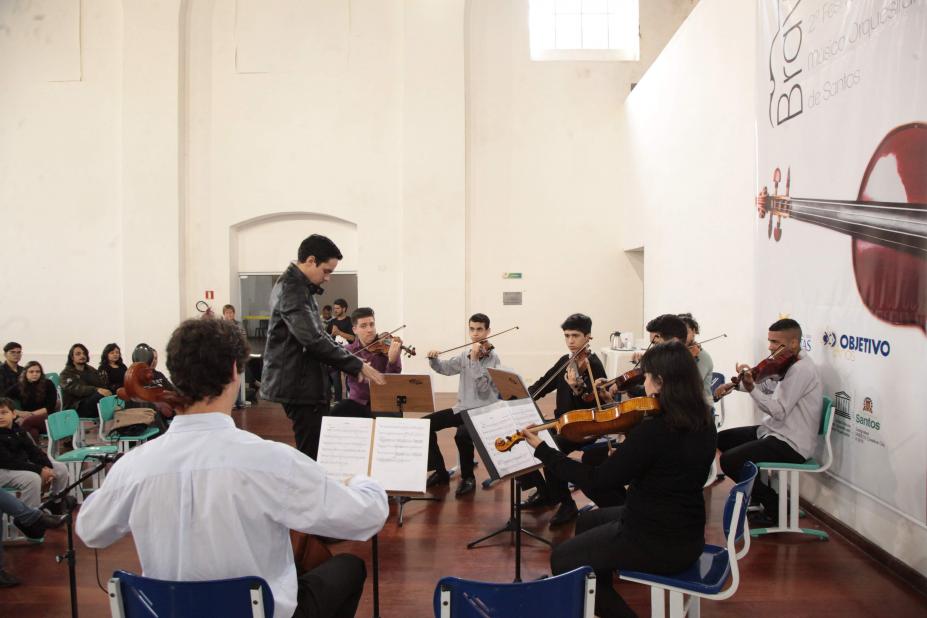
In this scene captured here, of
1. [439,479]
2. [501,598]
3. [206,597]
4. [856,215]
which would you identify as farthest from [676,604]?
[439,479]

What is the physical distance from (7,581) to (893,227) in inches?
190

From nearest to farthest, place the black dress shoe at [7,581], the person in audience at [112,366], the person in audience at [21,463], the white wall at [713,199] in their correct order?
the black dress shoe at [7,581], the person in audience at [21,463], the white wall at [713,199], the person in audience at [112,366]

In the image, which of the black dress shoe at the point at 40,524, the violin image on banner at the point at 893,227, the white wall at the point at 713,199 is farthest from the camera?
the white wall at the point at 713,199

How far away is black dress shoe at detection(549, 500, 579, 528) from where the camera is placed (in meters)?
4.19

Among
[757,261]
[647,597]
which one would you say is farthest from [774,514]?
[757,261]

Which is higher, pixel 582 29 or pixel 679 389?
pixel 582 29

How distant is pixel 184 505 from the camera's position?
1.61 meters

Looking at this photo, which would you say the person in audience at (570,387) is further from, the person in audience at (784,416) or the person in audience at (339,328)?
the person in audience at (339,328)

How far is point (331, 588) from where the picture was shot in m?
2.05

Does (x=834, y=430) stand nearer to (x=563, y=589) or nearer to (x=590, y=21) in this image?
(x=563, y=589)

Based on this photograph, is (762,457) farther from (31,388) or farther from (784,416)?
(31,388)

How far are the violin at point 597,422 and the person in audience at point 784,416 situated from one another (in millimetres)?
1568

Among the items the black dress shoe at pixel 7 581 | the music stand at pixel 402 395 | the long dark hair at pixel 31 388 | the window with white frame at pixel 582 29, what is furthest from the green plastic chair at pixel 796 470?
the window with white frame at pixel 582 29

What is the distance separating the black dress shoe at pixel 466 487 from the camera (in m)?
4.87
